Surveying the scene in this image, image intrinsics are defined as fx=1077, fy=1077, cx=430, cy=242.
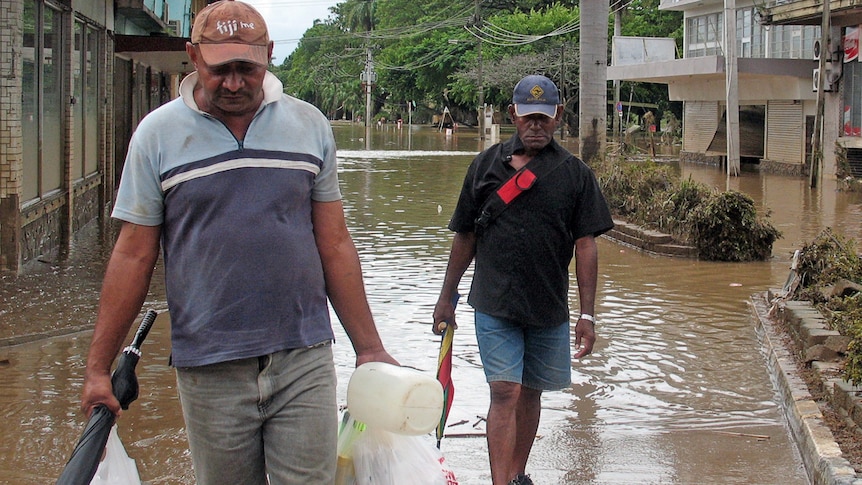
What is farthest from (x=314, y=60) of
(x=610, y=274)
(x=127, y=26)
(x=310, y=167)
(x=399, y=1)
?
(x=310, y=167)

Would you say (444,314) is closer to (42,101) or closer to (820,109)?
(42,101)

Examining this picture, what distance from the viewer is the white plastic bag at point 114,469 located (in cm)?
303

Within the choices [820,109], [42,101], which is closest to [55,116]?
[42,101]

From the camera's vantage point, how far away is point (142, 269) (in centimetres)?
319

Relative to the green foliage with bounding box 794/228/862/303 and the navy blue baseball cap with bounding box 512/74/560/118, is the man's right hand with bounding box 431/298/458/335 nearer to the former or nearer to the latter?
the navy blue baseball cap with bounding box 512/74/560/118

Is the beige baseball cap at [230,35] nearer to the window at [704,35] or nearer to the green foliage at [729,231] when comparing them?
the green foliage at [729,231]

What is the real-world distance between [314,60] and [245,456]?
121m

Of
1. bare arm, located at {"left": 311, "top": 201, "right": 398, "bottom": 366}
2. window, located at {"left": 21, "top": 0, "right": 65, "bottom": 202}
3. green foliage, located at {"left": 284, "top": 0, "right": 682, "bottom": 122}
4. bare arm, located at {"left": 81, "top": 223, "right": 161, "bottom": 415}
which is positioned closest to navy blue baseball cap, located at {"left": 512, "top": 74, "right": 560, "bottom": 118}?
bare arm, located at {"left": 311, "top": 201, "right": 398, "bottom": 366}

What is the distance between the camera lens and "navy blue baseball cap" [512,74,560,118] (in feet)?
15.7

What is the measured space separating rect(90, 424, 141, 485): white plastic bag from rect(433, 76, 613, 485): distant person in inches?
77.0

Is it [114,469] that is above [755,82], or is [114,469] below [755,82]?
below

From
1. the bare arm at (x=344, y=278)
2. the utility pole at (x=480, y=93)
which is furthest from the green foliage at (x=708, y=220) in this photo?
the utility pole at (x=480, y=93)

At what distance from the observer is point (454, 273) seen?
5004 millimetres

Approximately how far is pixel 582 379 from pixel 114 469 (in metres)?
4.41
